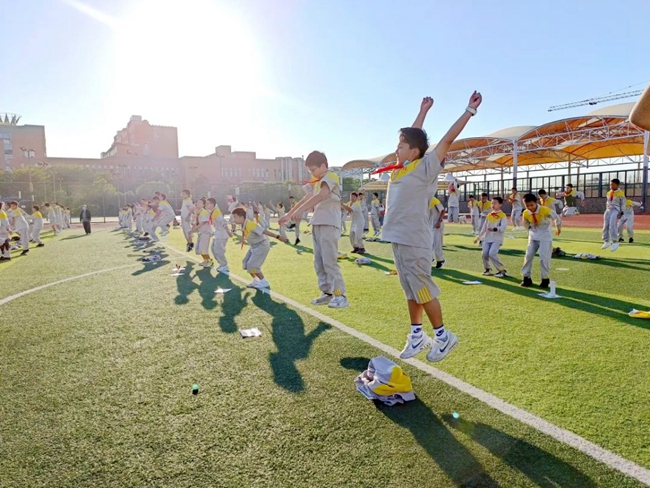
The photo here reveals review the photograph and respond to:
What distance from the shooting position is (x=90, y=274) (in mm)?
10758

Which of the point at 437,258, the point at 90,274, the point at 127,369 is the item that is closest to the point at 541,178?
the point at 437,258

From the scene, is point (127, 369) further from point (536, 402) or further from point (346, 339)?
point (536, 402)

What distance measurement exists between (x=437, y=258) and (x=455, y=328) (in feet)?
18.3

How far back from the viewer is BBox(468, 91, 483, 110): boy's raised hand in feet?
11.4

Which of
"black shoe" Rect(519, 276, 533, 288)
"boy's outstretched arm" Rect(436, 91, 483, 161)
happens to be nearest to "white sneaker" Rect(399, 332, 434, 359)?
"boy's outstretched arm" Rect(436, 91, 483, 161)

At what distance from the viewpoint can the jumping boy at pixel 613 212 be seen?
46.5 ft

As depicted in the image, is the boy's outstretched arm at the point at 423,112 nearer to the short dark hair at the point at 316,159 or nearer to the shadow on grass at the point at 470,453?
the short dark hair at the point at 316,159

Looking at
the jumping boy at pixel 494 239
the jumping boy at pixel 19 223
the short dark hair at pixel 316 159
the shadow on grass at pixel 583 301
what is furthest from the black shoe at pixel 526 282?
the jumping boy at pixel 19 223

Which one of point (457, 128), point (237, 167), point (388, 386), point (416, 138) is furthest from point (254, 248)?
point (237, 167)

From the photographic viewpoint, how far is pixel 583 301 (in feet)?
22.4

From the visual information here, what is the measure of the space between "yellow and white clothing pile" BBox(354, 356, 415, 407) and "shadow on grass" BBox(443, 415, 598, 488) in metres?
0.43

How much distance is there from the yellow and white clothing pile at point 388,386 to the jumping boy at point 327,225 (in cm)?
232

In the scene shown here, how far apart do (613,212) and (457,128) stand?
1374 centimetres

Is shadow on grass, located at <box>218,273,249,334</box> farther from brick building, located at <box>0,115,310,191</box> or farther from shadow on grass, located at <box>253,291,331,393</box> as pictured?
brick building, located at <box>0,115,310,191</box>
